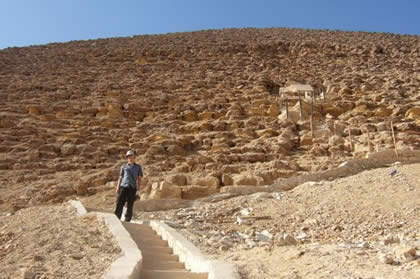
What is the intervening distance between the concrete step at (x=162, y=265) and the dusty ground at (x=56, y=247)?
12.4 inches

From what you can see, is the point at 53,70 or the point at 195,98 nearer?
the point at 195,98

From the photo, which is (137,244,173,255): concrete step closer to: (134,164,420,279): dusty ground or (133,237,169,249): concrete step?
(133,237,169,249): concrete step

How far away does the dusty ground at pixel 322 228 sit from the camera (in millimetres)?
3719

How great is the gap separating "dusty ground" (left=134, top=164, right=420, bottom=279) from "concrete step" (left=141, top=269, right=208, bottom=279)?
0.39 metres

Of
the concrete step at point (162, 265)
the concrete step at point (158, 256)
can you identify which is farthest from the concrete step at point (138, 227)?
the concrete step at point (162, 265)

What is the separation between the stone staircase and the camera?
399 centimetres

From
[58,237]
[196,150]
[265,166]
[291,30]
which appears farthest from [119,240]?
[291,30]

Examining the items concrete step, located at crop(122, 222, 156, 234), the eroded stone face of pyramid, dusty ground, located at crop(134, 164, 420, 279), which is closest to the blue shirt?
concrete step, located at crop(122, 222, 156, 234)

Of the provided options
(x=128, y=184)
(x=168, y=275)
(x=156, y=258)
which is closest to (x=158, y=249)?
(x=156, y=258)

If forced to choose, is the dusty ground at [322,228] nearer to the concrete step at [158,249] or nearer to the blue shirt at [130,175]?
the concrete step at [158,249]

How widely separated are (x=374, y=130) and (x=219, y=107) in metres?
5.44

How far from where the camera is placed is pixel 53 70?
23484 millimetres

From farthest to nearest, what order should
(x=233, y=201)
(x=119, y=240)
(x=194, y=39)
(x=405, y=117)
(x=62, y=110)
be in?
(x=194, y=39) < (x=62, y=110) < (x=405, y=117) < (x=233, y=201) < (x=119, y=240)

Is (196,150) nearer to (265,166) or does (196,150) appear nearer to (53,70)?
(265,166)
